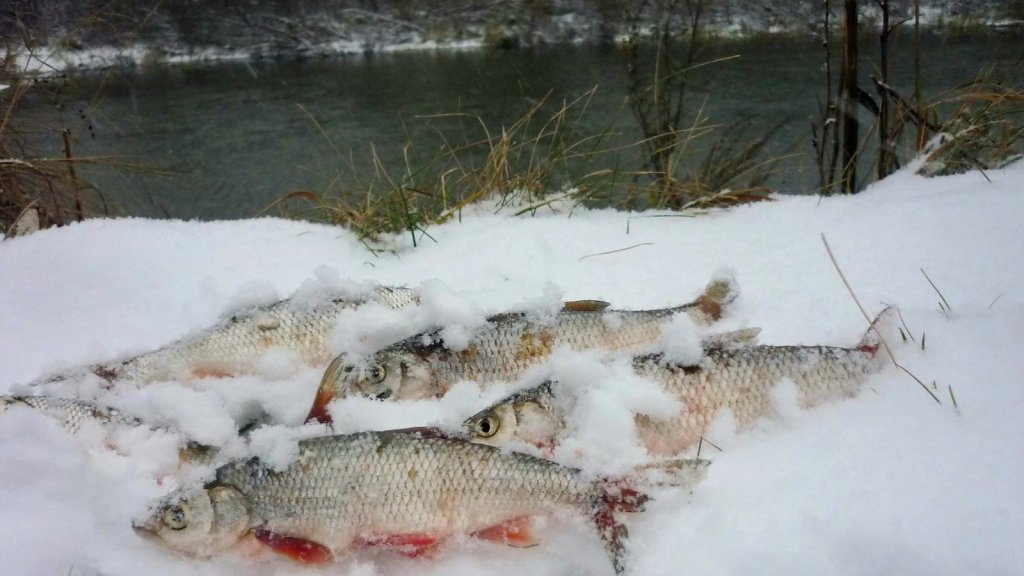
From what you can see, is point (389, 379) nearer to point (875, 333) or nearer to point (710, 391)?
point (710, 391)

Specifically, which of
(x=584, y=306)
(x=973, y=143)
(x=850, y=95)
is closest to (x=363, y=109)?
(x=850, y=95)

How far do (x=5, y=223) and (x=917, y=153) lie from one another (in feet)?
16.7

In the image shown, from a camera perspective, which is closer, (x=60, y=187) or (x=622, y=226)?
(x=622, y=226)

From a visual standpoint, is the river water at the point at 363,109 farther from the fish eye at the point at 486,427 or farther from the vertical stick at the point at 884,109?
the fish eye at the point at 486,427

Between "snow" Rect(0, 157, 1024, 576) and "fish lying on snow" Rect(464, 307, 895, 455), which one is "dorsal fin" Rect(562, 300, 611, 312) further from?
"fish lying on snow" Rect(464, 307, 895, 455)

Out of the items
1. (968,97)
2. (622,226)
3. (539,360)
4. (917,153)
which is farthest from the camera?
(917,153)

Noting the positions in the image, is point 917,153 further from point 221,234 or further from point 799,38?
point 799,38

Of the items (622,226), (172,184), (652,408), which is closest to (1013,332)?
(652,408)

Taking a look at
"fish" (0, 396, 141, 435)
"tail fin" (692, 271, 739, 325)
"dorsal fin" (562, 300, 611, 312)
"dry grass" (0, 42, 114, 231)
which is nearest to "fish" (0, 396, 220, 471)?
"fish" (0, 396, 141, 435)

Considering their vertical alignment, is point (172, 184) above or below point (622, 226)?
below

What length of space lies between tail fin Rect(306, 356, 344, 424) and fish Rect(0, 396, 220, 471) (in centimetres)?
22

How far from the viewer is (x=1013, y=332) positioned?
1.52 meters

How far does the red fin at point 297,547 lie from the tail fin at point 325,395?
1.03ft

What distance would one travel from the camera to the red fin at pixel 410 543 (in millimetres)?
1229
